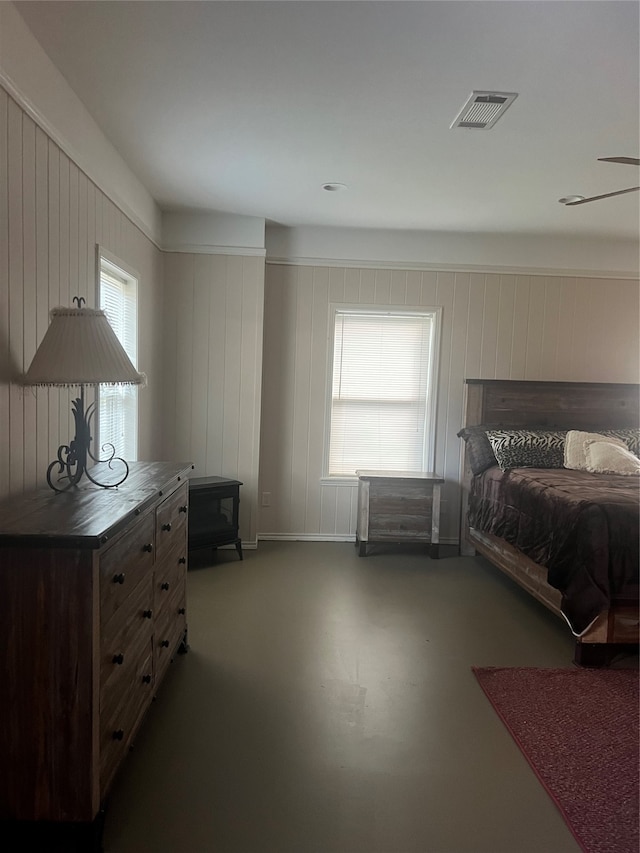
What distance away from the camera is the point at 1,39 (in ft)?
5.74

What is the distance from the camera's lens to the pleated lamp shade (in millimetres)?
1849

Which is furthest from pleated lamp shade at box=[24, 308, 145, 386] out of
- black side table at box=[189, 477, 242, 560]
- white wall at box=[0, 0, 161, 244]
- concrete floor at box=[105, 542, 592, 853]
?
black side table at box=[189, 477, 242, 560]

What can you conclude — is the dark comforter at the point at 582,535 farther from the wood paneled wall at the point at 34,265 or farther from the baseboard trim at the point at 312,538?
the wood paneled wall at the point at 34,265

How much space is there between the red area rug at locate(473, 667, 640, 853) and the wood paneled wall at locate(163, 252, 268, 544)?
239 cm

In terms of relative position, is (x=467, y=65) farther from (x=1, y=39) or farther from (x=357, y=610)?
(x=357, y=610)

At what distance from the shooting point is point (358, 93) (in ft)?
7.44

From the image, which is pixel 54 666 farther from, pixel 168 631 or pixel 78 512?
pixel 168 631

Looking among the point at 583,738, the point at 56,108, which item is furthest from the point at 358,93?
the point at 583,738

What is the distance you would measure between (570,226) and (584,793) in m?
3.65

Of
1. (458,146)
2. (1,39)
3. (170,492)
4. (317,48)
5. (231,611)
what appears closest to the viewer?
(1,39)

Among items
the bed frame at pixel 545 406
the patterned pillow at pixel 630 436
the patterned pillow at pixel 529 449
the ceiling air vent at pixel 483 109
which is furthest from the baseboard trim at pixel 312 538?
the ceiling air vent at pixel 483 109

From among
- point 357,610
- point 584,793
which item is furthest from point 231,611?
point 584,793

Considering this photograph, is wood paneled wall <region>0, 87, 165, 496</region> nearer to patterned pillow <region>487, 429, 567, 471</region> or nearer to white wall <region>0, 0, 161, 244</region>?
white wall <region>0, 0, 161, 244</region>

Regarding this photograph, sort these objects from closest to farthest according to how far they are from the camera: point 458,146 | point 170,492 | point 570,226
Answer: point 170,492 → point 458,146 → point 570,226
